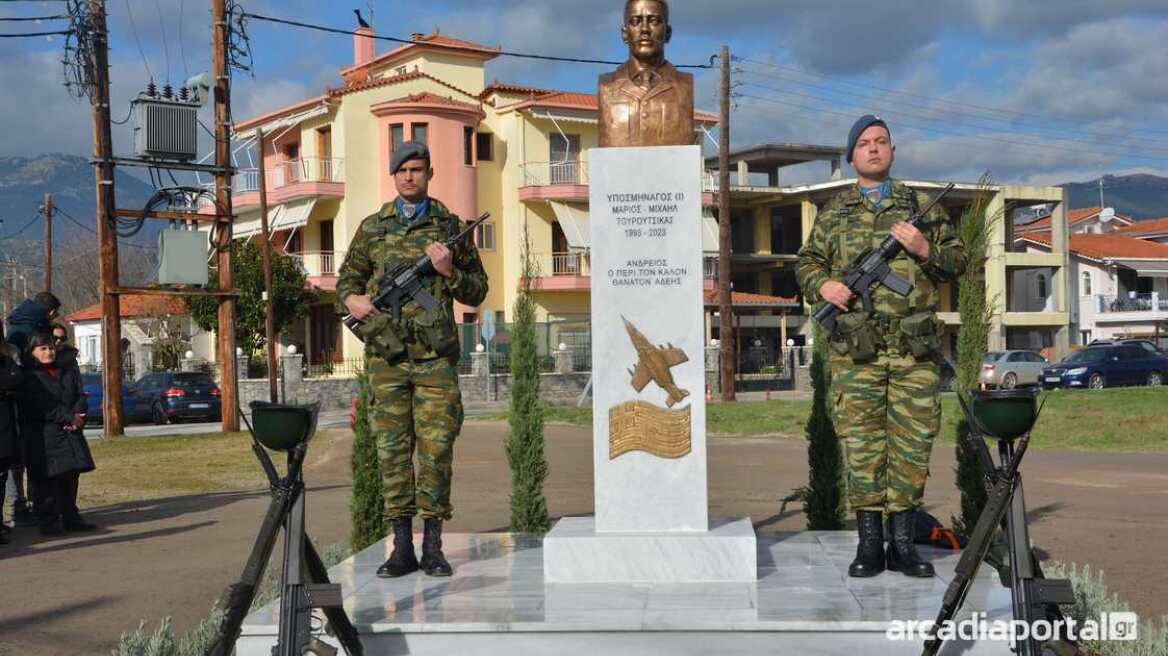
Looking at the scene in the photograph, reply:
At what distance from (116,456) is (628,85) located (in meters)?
14.8

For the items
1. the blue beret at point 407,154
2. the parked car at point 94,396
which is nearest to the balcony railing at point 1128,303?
the parked car at point 94,396

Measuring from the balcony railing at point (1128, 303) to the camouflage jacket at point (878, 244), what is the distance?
5304cm

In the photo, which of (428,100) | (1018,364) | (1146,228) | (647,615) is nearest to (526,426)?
(647,615)

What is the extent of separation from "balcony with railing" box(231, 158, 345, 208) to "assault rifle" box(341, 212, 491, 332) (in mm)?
33536

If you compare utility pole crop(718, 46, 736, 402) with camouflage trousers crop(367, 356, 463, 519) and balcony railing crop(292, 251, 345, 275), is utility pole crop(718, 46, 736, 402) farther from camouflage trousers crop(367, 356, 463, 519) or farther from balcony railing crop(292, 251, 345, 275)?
camouflage trousers crop(367, 356, 463, 519)

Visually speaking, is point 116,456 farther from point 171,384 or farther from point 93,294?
point 93,294

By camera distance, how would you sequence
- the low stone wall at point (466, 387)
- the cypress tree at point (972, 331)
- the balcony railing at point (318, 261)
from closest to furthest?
the cypress tree at point (972, 331), the low stone wall at point (466, 387), the balcony railing at point (318, 261)

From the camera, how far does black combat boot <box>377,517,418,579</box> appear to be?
6348 mm

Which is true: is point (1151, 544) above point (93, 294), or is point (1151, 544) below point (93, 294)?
below

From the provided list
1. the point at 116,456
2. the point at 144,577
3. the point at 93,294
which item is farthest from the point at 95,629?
the point at 93,294

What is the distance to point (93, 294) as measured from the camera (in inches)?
3113

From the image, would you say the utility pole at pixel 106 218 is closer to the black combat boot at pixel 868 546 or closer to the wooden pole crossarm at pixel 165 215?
the wooden pole crossarm at pixel 165 215

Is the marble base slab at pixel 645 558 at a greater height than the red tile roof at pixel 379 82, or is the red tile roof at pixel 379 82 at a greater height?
the red tile roof at pixel 379 82

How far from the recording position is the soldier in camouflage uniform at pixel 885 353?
599 centimetres
